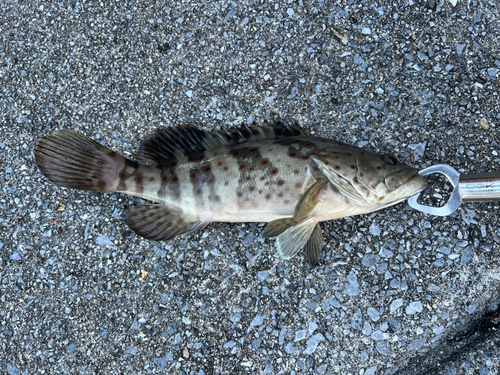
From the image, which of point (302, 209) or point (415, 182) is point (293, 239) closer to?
point (302, 209)

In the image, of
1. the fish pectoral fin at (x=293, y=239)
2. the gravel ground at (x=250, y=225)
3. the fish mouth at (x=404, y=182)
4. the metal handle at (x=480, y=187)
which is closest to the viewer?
the metal handle at (x=480, y=187)

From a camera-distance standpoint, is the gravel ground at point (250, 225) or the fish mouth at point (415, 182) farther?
the gravel ground at point (250, 225)

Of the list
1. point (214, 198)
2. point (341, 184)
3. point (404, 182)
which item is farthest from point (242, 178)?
point (404, 182)

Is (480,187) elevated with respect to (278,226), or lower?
elevated

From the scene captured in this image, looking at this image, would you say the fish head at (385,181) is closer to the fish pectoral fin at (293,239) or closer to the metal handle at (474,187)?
the metal handle at (474,187)

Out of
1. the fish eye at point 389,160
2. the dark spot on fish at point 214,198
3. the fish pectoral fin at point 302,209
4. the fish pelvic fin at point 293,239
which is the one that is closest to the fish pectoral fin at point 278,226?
the fish pectoral fin at point 302,209

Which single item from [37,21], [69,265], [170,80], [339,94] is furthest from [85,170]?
[339,94]

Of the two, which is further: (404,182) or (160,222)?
(160,222)
